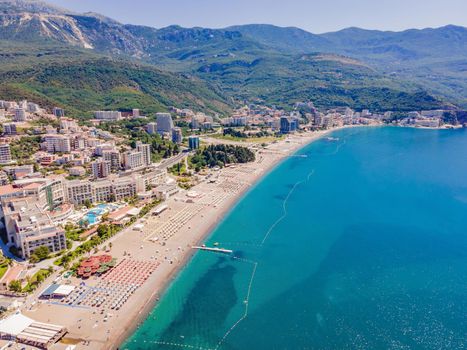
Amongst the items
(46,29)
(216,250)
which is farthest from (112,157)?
(46,29)

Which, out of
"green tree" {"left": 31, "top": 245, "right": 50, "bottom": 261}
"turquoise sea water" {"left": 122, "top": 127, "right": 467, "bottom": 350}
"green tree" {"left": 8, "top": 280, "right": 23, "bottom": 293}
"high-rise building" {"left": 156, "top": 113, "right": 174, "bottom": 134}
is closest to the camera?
"turquoise sea water" {"left": 122, "top": 127, "right": 467, "bottom": 350}

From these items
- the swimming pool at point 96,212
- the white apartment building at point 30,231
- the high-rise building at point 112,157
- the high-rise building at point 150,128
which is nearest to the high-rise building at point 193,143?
the high-rise building at point 150,128

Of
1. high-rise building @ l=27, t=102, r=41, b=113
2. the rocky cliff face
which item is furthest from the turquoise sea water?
the rocky cliff face

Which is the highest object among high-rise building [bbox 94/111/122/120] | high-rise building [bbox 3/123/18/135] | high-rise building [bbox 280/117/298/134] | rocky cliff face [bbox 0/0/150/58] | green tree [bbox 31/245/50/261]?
rocky cliff face [bbox 0/0/150/58]

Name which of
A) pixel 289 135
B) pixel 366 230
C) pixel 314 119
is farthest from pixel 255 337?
pixel 314 119

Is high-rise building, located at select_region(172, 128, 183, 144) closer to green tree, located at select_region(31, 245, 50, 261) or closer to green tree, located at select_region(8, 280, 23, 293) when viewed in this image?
green tree, located at select_region(31, 245, 50, 261)

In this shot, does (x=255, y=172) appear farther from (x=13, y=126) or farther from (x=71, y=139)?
(x=13, y=126)

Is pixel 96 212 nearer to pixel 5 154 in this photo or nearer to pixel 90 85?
pixel 5 154
